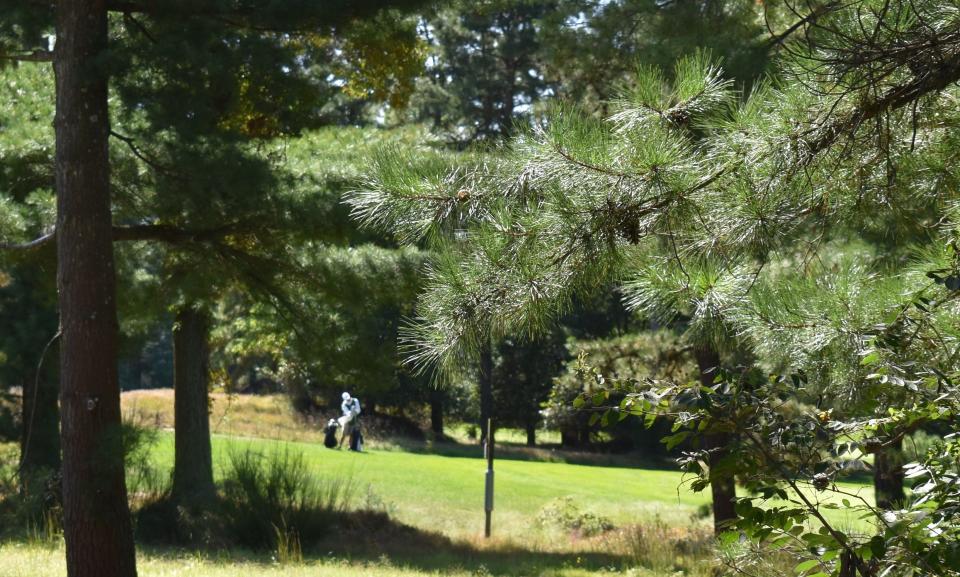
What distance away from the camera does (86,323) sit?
27.2 feet

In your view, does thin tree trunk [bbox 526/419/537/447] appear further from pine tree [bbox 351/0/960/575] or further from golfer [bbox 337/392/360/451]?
pine tree [bbox 351/0/960/575]

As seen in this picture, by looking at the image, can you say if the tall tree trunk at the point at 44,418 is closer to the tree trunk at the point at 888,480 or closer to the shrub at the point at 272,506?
the shrub at the point at 272,506

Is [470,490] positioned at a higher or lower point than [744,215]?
lower

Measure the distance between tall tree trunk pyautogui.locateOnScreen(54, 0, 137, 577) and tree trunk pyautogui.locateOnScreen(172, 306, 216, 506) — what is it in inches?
216

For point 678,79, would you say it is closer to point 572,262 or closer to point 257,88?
point 572,262

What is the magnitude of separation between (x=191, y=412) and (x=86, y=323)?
616 centimetres

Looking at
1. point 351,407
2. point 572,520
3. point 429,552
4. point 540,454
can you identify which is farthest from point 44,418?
point 540,454

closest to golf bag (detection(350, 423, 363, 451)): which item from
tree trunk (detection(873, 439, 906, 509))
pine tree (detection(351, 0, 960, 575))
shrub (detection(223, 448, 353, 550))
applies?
shrub (detection(223, 448, 353, 550))

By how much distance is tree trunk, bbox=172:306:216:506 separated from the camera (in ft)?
46.1

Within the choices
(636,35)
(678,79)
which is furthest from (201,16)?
(678,79)

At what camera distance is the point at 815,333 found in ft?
14.9

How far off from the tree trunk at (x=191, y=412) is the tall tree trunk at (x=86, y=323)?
548cm

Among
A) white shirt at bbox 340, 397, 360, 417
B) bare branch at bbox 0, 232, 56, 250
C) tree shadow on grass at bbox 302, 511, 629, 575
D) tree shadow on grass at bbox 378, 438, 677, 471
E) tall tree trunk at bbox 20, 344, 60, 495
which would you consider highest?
bare branch at bbox 0, 232, 56, 250

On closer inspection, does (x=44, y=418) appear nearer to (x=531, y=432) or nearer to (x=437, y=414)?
(x=437, y=414)
